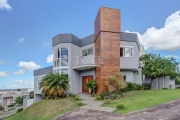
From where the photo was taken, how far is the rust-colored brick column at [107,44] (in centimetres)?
1433

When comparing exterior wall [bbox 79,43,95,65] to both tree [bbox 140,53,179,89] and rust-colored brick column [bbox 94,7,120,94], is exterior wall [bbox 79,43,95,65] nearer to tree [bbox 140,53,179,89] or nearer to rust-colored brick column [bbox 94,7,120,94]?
rust-colored brick column [bbox 94,7,120,94]

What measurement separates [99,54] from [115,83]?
3.57 metres

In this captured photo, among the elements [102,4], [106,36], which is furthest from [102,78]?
[102,4]

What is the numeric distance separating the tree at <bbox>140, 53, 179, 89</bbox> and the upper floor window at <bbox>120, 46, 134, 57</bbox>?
273 cm

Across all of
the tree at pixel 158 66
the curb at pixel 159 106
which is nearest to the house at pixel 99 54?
the tree at pixel 158 66

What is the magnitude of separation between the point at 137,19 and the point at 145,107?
10862 mm

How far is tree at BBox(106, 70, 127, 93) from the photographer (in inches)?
506

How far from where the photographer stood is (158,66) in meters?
17.6

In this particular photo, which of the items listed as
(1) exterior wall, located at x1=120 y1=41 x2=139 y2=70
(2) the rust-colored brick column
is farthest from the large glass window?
(1) exterior wall, located at x1=120 y1=41 x2=139 y2=70

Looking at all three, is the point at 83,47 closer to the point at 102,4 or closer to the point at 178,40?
the point at 102,4

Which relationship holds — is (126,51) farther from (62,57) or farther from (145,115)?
(145,115)

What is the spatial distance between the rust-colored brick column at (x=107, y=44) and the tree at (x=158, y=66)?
5.50m

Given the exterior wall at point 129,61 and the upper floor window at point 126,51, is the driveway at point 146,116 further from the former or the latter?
the upper floor window at point 126,51

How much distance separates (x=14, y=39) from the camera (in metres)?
18.1
